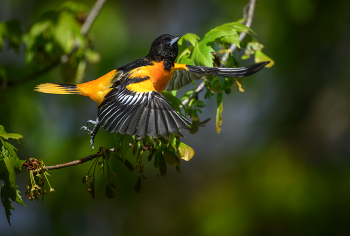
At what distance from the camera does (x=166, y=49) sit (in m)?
2.64

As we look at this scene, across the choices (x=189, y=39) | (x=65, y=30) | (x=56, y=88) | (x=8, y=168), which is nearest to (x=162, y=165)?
(x=8, y=168)

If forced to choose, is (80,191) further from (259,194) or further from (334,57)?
(334,57)

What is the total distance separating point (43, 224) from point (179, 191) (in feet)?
9.91

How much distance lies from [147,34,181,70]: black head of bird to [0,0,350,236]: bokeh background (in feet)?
7.84

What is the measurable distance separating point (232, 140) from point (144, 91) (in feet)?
16.8

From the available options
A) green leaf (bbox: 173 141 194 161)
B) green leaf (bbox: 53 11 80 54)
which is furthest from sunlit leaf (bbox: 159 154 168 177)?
green leaf (bbox: 53 11 80 54)

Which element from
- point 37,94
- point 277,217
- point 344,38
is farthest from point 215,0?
point 277,217

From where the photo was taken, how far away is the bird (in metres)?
1.84

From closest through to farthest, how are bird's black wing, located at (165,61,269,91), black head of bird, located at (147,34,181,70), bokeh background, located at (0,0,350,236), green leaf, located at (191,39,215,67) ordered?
green leaf, located at (191,39,215,67), bird's black wing, located at (165,61,269,91), black head of bird, located at (147,34,181,70), bokeh background, located at (0,0,350,236)

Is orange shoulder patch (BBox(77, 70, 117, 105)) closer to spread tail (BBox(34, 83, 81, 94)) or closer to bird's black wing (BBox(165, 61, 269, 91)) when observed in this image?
spread tail (BBox(34, 83, 81, 94))

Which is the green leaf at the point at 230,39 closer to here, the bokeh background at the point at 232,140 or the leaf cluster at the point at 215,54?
the leaf cluster at the point at 215,54

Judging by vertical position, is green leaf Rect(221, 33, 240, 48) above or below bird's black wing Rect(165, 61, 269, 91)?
above

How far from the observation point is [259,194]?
5.67m

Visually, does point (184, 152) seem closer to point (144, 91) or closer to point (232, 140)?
point (144, 91)
